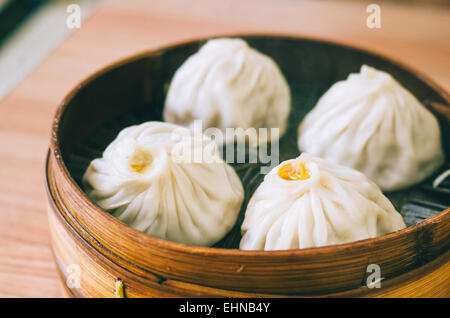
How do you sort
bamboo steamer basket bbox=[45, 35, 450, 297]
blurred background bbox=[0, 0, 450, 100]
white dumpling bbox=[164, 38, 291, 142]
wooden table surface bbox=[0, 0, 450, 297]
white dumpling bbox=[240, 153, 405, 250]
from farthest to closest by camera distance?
blurred background bbox=[0, 0, 450, 100] < white dumpling bbox=[164, 38, 291, 142] < wooden table surface bbox=[0, 0, 450, 297] < white dumpling bbox=[240, 153, 405, 250] < bamboo steamer basket bbox=[45, 35, 450, 297]

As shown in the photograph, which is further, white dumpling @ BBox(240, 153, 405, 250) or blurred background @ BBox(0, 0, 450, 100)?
blurred background @ BBox(0, 0, 450, 100)

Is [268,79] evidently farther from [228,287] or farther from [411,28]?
[411,28]

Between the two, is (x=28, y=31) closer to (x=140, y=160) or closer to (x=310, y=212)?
(x=140, y=160)

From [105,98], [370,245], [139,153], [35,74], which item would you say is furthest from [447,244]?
[35,74]

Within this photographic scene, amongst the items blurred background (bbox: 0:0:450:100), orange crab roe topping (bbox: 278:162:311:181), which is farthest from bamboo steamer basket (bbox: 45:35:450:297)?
blurred background (bbox: 0:0:450:100)

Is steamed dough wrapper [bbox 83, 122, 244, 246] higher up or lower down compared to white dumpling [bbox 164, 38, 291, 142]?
lower down

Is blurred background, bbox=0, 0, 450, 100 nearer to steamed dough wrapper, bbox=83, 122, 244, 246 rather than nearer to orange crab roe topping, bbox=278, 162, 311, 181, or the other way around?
steamed dough wrapper, bbox=83, 122, 244, 246
